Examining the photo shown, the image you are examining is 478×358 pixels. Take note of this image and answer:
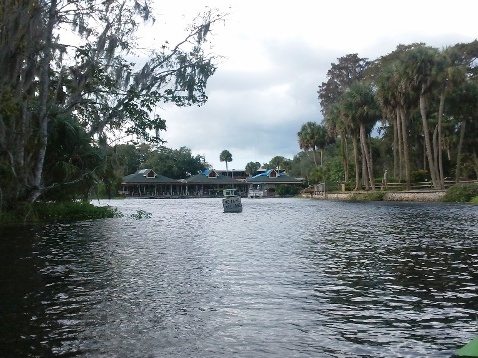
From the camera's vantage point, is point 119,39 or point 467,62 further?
point 467,62

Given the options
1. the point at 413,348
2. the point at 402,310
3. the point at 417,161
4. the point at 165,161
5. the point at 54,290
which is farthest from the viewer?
the point at 165,161

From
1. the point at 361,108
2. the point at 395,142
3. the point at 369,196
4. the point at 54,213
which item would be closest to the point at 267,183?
→ the point at 395,142

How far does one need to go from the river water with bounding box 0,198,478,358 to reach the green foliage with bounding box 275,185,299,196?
103207mm

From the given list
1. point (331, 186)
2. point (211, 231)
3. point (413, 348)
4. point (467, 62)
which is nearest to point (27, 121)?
point (211, 231)

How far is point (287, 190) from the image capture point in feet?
411

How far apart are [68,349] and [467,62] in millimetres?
77944

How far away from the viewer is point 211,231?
97.0 ft

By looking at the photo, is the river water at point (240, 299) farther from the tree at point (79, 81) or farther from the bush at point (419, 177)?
the bush at point (419, 177)

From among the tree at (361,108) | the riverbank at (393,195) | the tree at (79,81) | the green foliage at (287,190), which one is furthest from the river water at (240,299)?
the green foliage at (287,190)

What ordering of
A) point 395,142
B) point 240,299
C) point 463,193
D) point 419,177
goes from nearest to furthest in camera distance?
1. point 240,299
2. point 463,193
3. point 419,177
4. point 395,142

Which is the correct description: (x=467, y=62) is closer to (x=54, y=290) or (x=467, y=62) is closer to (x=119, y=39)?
(x=119, y=39)

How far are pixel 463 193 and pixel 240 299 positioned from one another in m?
51.3

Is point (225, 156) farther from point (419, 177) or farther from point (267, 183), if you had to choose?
point (419, 177)

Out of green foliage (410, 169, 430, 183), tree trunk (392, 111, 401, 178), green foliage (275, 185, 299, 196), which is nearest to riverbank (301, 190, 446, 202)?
green foliage (410, 169, 430, 183)
